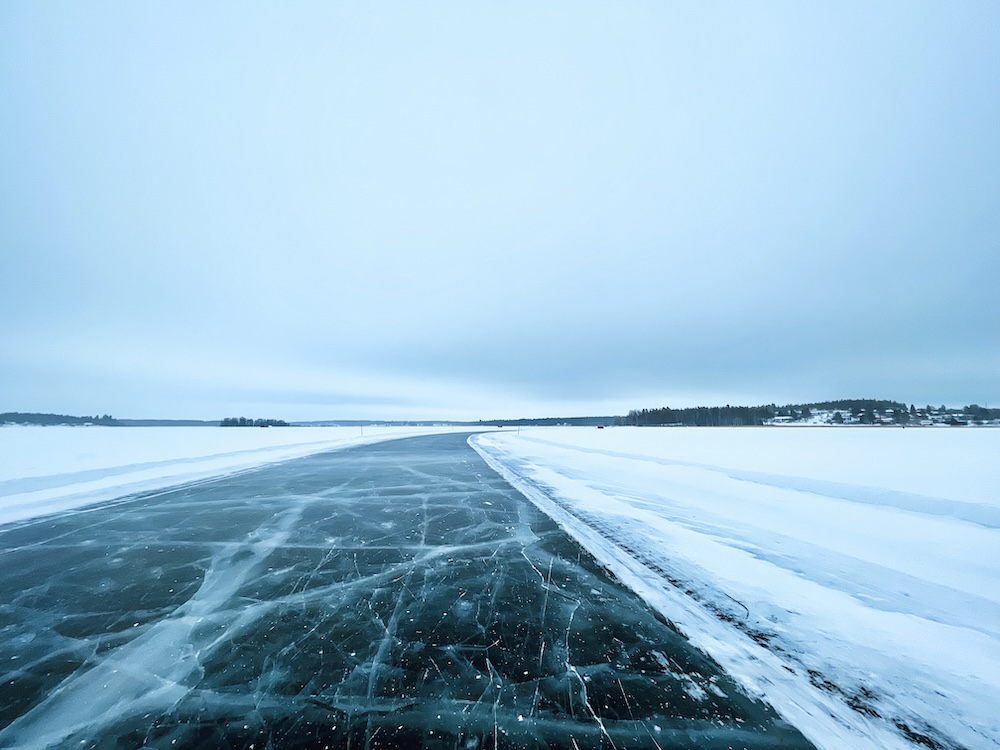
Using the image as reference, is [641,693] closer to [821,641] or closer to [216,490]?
[821,641]

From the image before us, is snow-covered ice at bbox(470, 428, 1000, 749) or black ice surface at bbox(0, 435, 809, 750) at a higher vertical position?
snow-covered ice at bbox(470, 428, 1000, 749)

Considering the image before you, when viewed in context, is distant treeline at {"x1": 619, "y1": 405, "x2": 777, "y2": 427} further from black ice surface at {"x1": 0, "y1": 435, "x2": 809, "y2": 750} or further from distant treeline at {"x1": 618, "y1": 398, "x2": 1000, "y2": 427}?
black ice surface at {"x1": 0, "y1": 435, "x2": 809, "y2": 750}

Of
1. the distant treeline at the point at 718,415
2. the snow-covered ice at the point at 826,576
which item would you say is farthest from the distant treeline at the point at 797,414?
the snow-covered ice at the point at 826,576

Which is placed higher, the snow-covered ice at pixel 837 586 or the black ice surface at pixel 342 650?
the snow-covered ice at pixel 837 586

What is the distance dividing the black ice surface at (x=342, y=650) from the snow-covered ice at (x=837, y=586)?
1.37 ft

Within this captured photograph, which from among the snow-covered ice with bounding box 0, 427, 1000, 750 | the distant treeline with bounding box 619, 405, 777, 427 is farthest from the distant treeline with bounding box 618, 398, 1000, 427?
the snow-covered ice with bounding box 0, 427, 1000, 750

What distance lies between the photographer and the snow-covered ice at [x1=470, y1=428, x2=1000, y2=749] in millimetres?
2410

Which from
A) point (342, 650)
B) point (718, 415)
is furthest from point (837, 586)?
point (718, 415)

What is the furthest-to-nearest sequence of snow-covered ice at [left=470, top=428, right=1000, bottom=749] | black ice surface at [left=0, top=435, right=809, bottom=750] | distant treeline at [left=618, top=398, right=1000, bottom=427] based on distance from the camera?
distant treeline at [left=618, top=398, right=1000, bottom=427], snow-covered ice at [left=470, top=428, right=1000, bottom=749], black ice surface at [left=0, top=435, right=809, bottom=750]

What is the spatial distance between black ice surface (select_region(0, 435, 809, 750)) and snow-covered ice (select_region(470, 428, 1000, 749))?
0.42 meters

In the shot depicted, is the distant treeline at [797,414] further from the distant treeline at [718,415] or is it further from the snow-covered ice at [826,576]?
the snow-covered ice at [826,576]

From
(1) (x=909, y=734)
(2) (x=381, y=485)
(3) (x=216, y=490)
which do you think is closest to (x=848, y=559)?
(1) (x=909, y=734)

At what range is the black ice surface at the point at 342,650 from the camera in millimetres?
2268

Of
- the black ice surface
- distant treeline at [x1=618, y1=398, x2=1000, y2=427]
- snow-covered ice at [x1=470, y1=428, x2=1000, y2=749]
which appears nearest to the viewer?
the black ice surface
